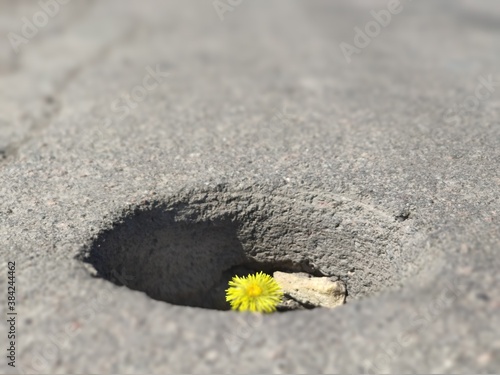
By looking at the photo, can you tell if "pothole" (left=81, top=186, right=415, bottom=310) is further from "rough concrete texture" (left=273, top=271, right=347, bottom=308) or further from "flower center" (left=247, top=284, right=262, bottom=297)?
"flower center" (left=247, top=284, right=262, bottom=297)

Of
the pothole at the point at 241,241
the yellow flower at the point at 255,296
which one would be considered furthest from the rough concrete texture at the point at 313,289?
the yellow flower at the point at 255,296

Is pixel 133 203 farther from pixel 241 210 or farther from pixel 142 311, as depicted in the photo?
pixel 142 311

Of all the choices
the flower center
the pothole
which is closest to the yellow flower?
the flower center

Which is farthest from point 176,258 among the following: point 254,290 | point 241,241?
point 254,290

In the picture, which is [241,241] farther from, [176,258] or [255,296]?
[255,296]

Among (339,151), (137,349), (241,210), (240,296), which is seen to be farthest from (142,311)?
(339,151)

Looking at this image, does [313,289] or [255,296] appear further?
[313,289]

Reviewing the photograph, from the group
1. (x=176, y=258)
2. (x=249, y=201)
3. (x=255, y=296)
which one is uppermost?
(x=249, y=201)
